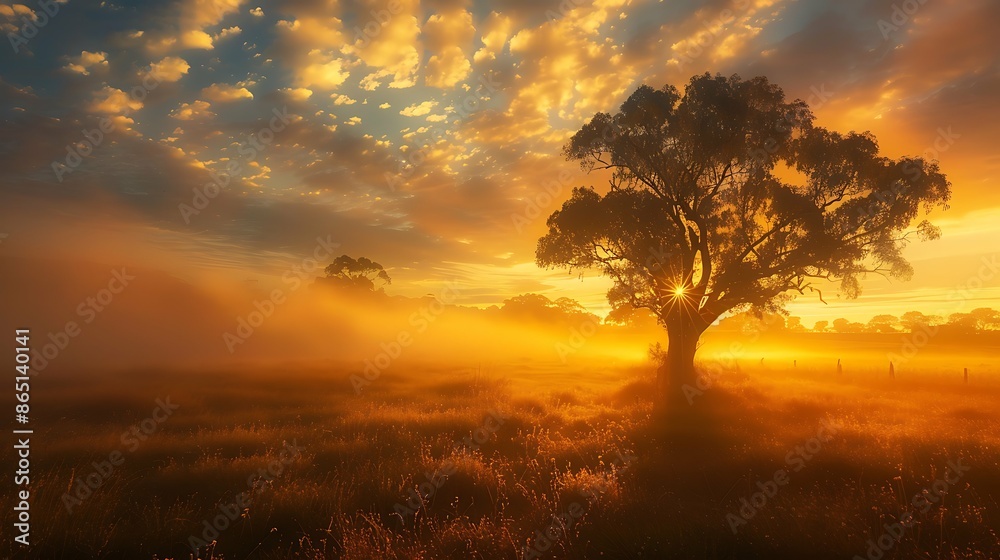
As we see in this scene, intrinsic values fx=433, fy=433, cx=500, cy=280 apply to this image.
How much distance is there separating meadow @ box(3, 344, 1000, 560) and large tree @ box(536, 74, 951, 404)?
17.2ft

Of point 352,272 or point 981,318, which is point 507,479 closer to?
point 352,272

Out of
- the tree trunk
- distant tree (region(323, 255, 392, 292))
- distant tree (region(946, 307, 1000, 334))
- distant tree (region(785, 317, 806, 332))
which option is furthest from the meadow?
distant tree (region(946, 307, 1000, 334))

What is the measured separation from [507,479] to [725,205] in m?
17.9

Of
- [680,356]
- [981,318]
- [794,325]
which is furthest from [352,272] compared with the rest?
[981,318]

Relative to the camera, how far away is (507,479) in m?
8.31

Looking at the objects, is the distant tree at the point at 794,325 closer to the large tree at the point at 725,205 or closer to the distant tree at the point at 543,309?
the distant tree at the point at 543,309

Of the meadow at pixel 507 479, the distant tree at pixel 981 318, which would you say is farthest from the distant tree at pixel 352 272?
the distant tree at pixel 981 318

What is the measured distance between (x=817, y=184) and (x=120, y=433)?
87.2 ft

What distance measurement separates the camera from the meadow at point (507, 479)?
5.43 meters

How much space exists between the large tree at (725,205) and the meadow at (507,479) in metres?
5.23

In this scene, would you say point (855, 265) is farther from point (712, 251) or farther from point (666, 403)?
point (666, 403)

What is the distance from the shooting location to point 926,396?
1978 cm

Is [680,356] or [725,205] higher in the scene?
[725,205]

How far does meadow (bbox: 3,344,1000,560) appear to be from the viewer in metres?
5.43
